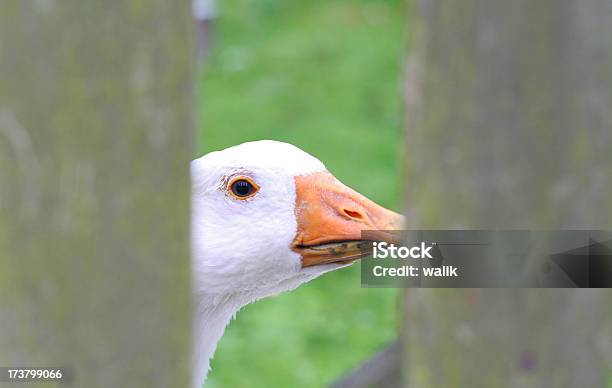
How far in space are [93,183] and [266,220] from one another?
144 cm

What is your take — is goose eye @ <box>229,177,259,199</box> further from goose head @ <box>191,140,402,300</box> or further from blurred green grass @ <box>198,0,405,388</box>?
blurred green grass @ <box>198,0,405,388</box>

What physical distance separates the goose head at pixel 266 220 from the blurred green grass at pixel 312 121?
236cm

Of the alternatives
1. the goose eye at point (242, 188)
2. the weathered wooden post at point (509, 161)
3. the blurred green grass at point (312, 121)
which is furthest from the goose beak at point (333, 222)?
the blurred green grass at point (312, 121)

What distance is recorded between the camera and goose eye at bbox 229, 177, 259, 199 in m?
2.44

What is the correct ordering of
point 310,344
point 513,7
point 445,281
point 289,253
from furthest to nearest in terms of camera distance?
point 310,344, point 289,253, point 445,281, point 513,7

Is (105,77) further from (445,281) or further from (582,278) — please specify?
(582,278)

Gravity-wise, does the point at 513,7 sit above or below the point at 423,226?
above

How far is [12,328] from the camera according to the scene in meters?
0.99

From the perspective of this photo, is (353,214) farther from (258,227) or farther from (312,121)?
(312,121)

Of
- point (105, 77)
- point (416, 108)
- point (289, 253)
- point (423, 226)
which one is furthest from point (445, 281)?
point (289, 253)

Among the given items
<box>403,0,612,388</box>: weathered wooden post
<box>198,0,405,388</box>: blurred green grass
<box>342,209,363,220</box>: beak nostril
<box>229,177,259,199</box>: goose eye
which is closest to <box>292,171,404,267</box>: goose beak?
<box>342,209,363,220</box>: beak nostril

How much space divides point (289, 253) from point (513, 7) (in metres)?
1.48

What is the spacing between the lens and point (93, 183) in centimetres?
98

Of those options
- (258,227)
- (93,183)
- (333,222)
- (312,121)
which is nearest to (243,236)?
(258,227)
